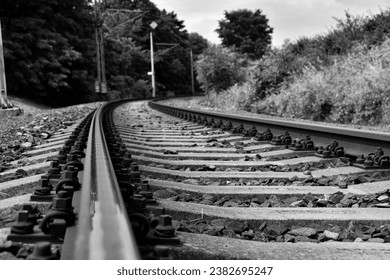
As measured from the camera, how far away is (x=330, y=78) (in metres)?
10.8

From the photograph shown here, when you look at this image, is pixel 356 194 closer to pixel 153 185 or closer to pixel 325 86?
pixel 153 185

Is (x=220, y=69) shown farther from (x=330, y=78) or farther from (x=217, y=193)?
(x=217, y=193)

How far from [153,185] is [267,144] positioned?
261 cm

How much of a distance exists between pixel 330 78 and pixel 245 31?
38824 millimetres

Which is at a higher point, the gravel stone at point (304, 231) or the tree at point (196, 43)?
the tree at point (196, 43)

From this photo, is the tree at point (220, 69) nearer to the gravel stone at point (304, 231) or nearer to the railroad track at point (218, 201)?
the railroad track at point (218, 201)

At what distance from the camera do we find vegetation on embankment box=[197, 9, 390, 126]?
27.8 ft

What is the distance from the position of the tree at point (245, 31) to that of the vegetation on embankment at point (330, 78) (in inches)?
997

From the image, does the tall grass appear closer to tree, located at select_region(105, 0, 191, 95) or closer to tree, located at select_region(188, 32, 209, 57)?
tree, located at select_region(105, 0, 191, 95)

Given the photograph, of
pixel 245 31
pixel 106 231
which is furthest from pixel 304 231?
pixel 245 31

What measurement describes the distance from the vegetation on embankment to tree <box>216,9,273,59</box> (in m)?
25.3

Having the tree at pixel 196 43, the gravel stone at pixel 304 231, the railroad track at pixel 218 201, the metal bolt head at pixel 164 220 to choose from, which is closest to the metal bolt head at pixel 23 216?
the railroad track at pixel 218 201

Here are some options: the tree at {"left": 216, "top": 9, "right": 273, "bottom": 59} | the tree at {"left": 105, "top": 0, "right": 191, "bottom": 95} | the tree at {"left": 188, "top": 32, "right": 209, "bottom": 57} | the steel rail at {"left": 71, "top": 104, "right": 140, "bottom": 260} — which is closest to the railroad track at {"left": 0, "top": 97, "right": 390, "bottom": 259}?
the steel rail at {"left": 71, "top": 104, "right": 140, "bottom": 260}

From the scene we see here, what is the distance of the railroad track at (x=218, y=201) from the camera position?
149 cm
